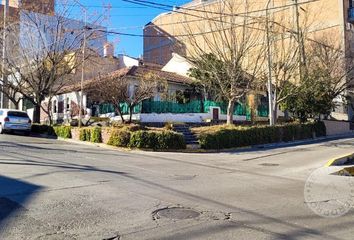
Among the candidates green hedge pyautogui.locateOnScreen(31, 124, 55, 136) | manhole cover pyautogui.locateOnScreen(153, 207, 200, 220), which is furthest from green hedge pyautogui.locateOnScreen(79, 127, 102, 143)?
manhole cover pyautogui.locateOnScreen(153, 207, 200, 220)

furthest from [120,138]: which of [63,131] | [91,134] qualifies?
[63,131]

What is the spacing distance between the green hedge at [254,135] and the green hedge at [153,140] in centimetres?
199

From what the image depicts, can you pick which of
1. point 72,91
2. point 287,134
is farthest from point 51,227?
point 72,91

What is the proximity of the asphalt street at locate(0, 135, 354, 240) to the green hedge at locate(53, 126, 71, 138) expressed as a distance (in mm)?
12209

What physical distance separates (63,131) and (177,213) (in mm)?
20982

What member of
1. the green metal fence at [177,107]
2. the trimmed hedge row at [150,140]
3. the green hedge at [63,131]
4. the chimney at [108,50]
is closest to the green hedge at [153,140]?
the trimmed hedge row at [150,140]

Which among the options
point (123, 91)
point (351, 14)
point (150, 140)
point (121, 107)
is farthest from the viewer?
point (351, 14)

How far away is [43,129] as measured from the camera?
30031 mm

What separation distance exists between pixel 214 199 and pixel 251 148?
16175 mm

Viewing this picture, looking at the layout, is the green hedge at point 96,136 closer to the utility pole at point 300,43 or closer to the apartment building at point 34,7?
the apartment building at point 34,7

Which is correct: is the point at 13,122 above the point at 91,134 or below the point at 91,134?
above

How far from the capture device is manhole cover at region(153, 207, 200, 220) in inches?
291

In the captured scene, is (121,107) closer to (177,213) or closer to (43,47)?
(43,47)

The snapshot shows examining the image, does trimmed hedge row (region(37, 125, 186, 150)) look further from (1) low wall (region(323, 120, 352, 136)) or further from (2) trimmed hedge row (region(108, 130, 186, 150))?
(1) low wall (region(323, 120, 352, 136))
